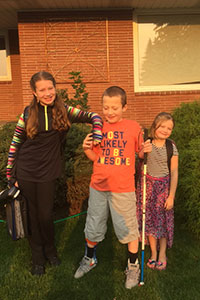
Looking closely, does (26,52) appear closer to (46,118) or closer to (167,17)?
(167,17)

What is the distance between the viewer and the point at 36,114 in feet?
7.75

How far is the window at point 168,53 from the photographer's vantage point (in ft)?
28.8

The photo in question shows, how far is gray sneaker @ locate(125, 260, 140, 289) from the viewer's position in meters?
2.48

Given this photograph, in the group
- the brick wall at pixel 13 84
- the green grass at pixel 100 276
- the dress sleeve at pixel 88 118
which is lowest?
the green grass at pixel 100 276

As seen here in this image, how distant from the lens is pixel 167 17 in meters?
8.77

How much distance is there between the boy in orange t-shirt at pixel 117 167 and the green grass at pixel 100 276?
0.19 meters

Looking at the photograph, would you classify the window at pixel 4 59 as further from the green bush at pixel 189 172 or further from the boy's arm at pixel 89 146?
the boy's arm at pixel 89 146

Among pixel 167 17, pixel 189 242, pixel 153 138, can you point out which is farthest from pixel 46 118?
pixel 167 17

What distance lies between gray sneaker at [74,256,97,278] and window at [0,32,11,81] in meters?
9.48

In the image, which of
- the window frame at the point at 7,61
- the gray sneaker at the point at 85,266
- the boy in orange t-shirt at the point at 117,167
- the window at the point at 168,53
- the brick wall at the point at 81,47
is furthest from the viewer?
the window frame at the point at 7,61

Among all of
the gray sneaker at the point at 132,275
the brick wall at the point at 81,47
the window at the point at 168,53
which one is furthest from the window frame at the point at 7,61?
the gray sneaker at the point at 132,275

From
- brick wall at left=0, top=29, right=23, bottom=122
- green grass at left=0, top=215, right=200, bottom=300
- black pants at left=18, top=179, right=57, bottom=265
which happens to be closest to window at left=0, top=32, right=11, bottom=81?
brick wall at left=0, top=29, right=23, bottom=122

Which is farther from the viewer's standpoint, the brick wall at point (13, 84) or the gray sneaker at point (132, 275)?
the brick wall at point (13, 84)

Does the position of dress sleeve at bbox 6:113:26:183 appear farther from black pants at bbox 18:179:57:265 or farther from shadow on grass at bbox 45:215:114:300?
shadow on grass at bbox 45:215:114:300
